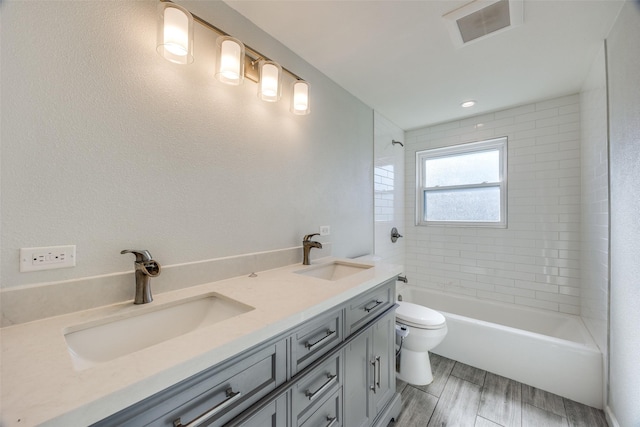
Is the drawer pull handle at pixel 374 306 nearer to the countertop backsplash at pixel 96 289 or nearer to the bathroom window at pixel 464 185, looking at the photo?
the countertop backsplash at pixel 96 289

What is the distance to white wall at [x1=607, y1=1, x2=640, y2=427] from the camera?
1210 millimetres

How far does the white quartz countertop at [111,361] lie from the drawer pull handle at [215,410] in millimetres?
121

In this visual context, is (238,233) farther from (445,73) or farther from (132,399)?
(445,73)

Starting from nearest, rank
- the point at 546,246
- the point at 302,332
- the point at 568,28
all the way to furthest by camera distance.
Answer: the point at 302,332 → the point at 568,28 → the point at 546,246

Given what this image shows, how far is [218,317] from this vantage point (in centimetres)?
101

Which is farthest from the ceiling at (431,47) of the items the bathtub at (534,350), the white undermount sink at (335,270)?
the bathtub at (534,350)

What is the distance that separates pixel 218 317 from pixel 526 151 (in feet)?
10.3

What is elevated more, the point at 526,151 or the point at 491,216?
the point at 526,151

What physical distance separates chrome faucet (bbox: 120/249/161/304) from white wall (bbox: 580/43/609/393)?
8.54 feet

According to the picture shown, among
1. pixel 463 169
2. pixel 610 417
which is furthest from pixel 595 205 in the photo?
pixel 610 417

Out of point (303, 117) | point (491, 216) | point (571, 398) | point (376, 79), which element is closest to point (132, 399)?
point (303, 117)

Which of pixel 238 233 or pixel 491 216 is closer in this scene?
pixel 238 233

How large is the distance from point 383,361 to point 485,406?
2.99 ft

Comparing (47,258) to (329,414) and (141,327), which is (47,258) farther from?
(329,414)
